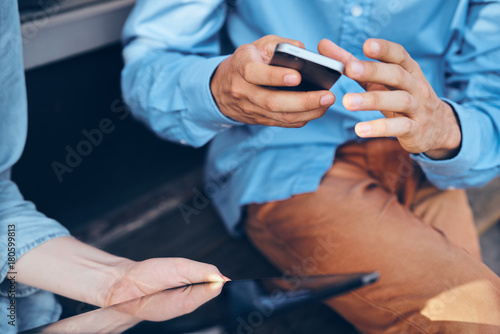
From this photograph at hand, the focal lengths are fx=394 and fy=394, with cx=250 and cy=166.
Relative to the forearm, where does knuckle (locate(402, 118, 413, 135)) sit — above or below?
above

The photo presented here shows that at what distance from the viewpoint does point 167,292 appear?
0.59 metres

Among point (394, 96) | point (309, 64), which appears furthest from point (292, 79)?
point (394, 96)

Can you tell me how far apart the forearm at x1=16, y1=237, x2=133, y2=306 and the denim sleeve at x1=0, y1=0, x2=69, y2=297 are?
2 cm

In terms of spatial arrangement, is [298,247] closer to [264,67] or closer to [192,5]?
[264,67]

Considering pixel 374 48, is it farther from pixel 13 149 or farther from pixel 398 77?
pixel 13 149

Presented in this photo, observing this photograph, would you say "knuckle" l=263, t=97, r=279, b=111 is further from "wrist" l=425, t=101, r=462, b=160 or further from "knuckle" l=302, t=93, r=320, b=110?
"wrist" l=425, t=101, r=462, b=160

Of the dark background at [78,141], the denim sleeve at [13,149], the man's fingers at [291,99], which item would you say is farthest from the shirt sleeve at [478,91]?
the dark background at [78,141]

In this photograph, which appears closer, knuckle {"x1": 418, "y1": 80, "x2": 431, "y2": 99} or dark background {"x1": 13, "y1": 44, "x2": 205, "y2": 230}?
knuckle {"x1": 418, "y1": 80, "x2": 431, "y2": 99}

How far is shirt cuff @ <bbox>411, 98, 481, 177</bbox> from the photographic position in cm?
77

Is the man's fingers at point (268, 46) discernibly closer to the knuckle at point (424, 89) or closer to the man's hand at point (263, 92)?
the man's hand at point (263, 92)

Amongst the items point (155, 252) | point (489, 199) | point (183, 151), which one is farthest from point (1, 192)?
point (489, 199)

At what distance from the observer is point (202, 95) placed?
2.57ft

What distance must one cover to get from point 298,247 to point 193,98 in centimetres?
44

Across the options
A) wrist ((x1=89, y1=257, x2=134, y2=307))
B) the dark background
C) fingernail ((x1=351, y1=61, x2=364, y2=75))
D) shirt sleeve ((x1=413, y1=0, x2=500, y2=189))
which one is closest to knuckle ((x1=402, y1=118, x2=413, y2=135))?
fingernail ((x1=351, y1=61, x2=364, y2=75))
